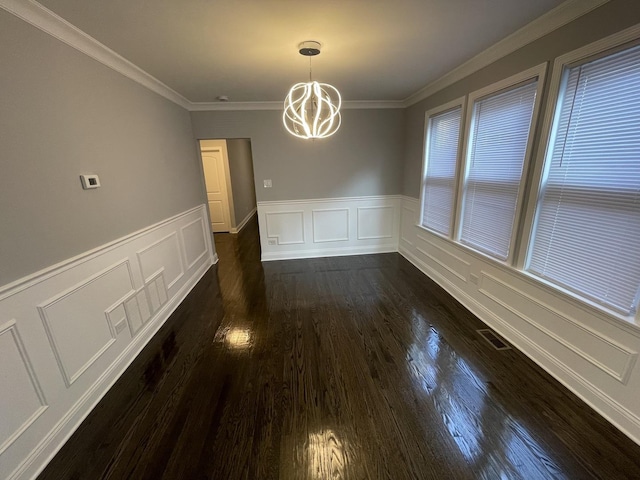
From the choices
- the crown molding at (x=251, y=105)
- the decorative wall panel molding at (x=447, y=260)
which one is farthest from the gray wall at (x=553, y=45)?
the decorative wall panel molding at (x=447, y=260)

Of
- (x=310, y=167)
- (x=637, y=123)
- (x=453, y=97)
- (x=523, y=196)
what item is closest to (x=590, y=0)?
(x=637, y=123)

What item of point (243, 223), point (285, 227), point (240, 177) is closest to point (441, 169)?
point (285, 227)

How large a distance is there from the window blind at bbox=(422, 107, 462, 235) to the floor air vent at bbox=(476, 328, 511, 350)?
3.87 ft

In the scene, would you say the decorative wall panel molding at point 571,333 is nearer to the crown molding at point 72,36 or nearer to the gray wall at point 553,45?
the gray wall at point 553,45

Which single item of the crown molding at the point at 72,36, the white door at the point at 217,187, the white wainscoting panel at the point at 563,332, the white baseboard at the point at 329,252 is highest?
the crown molding at the point at 72,36

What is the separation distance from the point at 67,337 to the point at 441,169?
378 cm

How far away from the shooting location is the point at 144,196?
2.50 meters

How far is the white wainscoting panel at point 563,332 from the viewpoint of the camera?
4.86 ft

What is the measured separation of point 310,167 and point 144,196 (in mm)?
2381

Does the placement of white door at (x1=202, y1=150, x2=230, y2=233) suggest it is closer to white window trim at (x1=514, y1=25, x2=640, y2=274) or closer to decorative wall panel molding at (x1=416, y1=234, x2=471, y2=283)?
decorative wall panel molding at (x1=416, y1=234, x2=471, y2=283)

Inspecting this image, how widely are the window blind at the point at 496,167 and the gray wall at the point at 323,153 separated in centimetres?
168

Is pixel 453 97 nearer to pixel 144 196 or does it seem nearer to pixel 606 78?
pixel 606 78

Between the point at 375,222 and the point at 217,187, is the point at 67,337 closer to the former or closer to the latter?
the point at 375,222

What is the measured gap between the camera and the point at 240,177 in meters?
6.91
